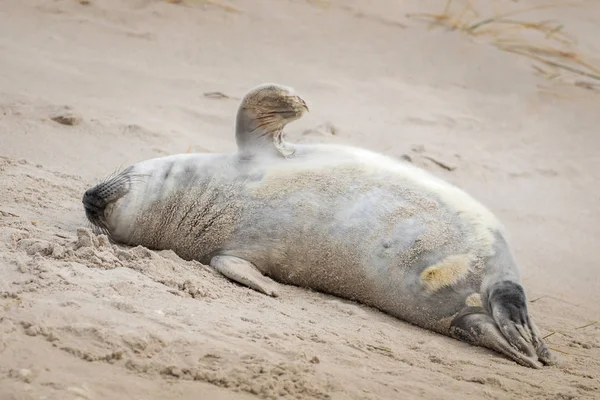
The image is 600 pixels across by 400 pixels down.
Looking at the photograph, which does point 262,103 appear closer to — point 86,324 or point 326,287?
point 326,287

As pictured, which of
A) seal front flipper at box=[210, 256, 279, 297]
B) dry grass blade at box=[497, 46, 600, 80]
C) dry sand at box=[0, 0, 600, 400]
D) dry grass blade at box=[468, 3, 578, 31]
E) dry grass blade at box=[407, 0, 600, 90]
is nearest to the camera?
dry sand at box=[0, 0, 600, 400]

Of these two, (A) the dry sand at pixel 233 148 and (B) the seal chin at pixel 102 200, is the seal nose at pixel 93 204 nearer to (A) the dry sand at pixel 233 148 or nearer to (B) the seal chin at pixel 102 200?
(B) the seal chin at pixel 102 200

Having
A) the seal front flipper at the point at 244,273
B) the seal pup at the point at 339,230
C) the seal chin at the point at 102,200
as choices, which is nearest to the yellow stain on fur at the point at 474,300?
the seal pup at the point at 339,230

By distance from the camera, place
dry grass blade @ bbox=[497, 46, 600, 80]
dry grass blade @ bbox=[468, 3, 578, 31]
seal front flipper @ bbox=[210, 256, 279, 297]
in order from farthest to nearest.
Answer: dry grass blade @ bbox=[468, 3, 578, 31], dry grass blade @ bbox=[497, 46, 600, 80], seal front flipper @ bbox=[210, 256, 279, 297]

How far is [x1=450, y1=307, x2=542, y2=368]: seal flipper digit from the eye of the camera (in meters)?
3.84

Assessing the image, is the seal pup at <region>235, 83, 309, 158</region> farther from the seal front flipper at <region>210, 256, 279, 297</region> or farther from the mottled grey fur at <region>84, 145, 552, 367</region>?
the seal front flipper at <region>210, 256, 279, 297</region>

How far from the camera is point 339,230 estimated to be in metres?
4.28

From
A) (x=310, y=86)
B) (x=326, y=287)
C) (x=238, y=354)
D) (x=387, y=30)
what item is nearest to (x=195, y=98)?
(x=310, y=86)

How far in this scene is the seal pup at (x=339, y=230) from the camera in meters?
4.09

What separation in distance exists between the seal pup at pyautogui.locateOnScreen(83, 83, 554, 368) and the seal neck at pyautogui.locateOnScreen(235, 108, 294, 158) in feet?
0.04

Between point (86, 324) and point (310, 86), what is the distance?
491 cm

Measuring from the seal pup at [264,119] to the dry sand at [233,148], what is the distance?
2.29 ft

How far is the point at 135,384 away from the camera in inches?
109

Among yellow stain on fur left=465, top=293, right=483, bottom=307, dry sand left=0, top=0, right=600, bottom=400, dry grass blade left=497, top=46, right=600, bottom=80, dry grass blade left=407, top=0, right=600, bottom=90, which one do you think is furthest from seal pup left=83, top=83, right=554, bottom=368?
dry grass blade left=407, top=0, right=600, bottom=90
